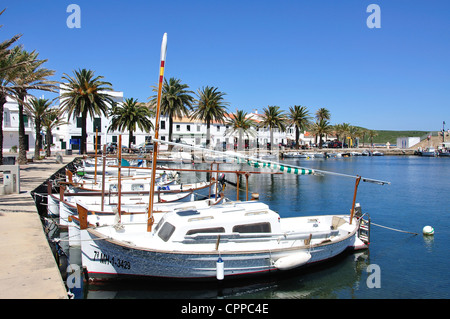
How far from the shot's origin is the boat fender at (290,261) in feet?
45.6

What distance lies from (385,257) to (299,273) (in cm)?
564

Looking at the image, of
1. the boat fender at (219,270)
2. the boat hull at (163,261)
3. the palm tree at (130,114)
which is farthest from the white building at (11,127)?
the boat fender at (219,270)

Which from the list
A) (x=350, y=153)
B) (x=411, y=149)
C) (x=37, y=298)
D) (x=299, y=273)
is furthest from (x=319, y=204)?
(x=411, y=149)

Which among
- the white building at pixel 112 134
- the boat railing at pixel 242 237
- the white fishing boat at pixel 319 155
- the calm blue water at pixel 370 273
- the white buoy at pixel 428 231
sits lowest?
the calm blue water at pixel 370 273

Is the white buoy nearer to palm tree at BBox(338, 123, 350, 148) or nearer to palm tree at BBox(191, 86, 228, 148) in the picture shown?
palm tree at BBox(191, 86, 228, 148)

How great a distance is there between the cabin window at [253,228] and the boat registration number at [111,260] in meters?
4.27

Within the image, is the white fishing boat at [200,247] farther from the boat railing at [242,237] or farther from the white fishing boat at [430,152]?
the white fishing boat at [430,152]

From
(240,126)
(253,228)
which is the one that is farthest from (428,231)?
(240,126)

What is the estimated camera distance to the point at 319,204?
31719 millimetres

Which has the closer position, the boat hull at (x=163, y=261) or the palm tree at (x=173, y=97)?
the boat hull at (x=163, y=261)

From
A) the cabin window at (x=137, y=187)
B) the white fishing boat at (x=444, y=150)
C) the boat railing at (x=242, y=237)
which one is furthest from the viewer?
the white fishing boat at (x=444, y=150)

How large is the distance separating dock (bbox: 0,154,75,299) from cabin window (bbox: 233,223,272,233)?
6.53m
